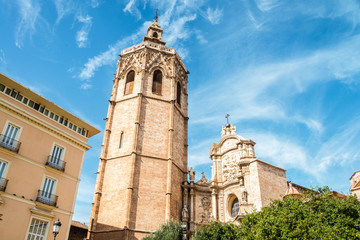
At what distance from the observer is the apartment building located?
1419 cm

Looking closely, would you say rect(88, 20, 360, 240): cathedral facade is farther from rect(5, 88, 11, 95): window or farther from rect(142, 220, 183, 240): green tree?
rect(5, 88, 11, 95): window

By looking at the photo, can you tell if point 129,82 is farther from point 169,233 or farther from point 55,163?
point 169,233

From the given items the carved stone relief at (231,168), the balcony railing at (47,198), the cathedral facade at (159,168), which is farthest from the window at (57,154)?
the carved stone relief at (231,168)

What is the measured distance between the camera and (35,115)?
16.5m

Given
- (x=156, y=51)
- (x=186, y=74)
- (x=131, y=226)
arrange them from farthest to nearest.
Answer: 1. (x=186, y=74)
2. (x=156, y=51)
3. (x=131, y=226)

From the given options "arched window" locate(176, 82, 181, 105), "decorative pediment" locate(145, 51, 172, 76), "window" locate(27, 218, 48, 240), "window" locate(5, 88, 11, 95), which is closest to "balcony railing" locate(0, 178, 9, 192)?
"window" locate(27, 218, 48, 240)

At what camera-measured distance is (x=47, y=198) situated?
15516mm

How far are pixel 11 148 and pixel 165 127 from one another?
1436 centimetres

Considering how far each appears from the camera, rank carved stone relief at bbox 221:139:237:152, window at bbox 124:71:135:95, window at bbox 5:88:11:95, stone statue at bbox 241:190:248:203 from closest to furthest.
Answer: window at bbox 5:88:11:95
stone statue at bbox 241:190:248:203
carved stone relief at bbox 221:139:237:152
window at bbox 124:71:135:95

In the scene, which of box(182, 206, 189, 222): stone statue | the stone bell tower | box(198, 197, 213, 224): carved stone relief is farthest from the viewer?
box(198, 197, 213, 224): carved stone relief

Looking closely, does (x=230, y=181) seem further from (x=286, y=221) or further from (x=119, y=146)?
(x=286, y=221)

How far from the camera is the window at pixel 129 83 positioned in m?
29.2

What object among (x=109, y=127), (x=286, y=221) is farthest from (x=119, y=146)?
(x=286, y=221)

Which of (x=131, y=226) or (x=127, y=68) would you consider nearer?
(x=131, y=226)
